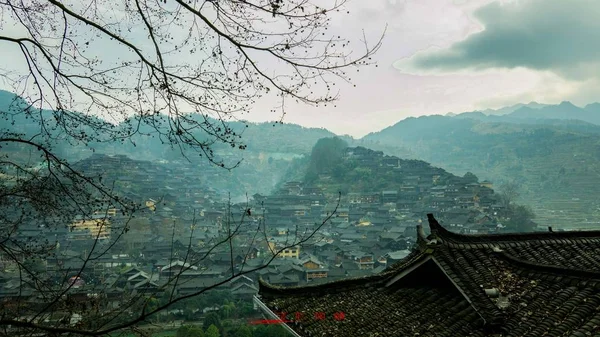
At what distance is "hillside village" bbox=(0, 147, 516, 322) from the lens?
28.3 meters

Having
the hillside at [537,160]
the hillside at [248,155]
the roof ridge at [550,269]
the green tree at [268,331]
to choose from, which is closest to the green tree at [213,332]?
the green tree at [268,331]

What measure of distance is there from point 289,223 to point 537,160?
158ft

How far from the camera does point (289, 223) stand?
47.1 m

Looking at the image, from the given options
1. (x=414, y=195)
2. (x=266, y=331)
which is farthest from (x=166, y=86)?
(x=414, y=195)

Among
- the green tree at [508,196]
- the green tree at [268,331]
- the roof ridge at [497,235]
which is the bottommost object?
the green tree at [268,331]

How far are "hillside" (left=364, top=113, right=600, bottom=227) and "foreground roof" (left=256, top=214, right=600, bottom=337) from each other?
48917 mm

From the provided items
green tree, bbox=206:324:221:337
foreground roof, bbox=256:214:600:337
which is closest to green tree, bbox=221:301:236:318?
green tree, bbox=206:324:221:337

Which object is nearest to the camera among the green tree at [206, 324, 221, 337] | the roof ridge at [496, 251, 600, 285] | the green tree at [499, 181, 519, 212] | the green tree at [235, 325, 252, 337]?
the roof ridge at [496, 251, 600, 285]

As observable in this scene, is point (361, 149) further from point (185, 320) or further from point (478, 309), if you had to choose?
point (478, 309)

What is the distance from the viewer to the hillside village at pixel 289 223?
92.7 ft

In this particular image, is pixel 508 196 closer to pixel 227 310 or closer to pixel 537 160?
pixel 537 160

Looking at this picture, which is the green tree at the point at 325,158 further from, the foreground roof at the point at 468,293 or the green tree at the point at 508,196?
the foreground roof at the point at 468,293

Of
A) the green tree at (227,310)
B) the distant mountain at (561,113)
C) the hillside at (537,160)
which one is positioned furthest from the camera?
the distant mountain at (561,113)

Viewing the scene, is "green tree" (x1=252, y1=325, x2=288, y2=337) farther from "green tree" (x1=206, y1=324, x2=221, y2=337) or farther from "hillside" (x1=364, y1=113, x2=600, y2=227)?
"hillside" (x1=364, y1=113, x2=600, y2=227)
